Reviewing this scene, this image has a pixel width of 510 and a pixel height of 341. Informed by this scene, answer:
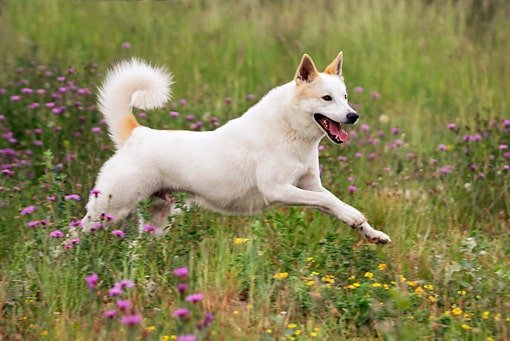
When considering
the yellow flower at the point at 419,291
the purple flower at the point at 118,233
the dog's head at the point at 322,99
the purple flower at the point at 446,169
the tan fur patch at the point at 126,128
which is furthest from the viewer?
the purple flower at the point at 446,169

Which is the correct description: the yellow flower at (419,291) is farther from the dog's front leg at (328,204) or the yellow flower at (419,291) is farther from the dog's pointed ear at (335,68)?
the dog's pointed ear at (335,68)

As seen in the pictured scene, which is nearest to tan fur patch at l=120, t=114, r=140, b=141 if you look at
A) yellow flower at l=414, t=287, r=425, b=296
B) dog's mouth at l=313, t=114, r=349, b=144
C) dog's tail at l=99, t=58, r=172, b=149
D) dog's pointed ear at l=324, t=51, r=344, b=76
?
dog's tail at l=99, t=58, r=172, b=149

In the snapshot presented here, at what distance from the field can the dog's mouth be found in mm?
487

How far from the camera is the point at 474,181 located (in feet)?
21.1

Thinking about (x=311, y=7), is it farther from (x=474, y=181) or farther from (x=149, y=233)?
(x=149, y=233)

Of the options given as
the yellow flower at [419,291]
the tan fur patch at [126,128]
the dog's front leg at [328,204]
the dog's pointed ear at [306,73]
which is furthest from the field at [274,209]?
the dog's pointed ear at [306,73]

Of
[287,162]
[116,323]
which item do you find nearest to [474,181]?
[287,162]

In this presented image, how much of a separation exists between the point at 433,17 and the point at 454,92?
1603 mm

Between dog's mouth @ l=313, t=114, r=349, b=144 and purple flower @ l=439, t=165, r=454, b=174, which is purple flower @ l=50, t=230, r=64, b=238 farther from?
purple flower @ l=439, t=165, r=454, b=174

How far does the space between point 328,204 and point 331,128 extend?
46 cm

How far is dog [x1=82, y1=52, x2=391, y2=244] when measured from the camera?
528 centimetres

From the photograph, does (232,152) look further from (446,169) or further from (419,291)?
(446,169)

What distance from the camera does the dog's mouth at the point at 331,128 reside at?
529cm

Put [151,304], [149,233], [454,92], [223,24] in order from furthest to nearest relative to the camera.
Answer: [223,24] < [454,92] < [149,233] < [151,304]
